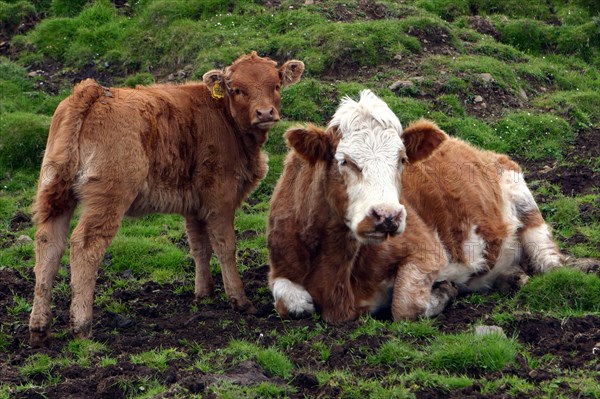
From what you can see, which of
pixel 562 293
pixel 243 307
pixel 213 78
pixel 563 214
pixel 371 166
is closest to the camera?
pixel 371 166

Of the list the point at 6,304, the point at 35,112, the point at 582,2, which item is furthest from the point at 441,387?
the point at 582,2

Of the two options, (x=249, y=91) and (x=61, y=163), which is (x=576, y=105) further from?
(x=61, y=163)

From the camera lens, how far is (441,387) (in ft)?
23.1

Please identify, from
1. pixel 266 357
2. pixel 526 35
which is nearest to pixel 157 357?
pixel 266 357

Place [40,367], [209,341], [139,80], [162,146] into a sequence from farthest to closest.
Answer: [139,80] → [162,146] → [209,341] → [40,367]

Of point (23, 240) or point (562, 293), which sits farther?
point (23, 240)

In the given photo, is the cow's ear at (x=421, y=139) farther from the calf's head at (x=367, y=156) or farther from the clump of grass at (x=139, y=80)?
the clump of grass at (x=139, y=80)

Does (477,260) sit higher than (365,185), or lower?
lower

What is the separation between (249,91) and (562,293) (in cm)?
374

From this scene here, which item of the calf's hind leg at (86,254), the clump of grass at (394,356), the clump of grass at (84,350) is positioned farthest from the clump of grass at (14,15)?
the clump of grass at (394,356)

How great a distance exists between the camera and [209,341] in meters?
8.58

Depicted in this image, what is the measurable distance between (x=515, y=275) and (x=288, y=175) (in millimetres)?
2683

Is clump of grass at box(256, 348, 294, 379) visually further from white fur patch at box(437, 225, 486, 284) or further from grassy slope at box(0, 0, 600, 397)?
grassy slope at box(0, 0, 600, 397)

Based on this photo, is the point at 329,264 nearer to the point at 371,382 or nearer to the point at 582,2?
the point at 371,382
